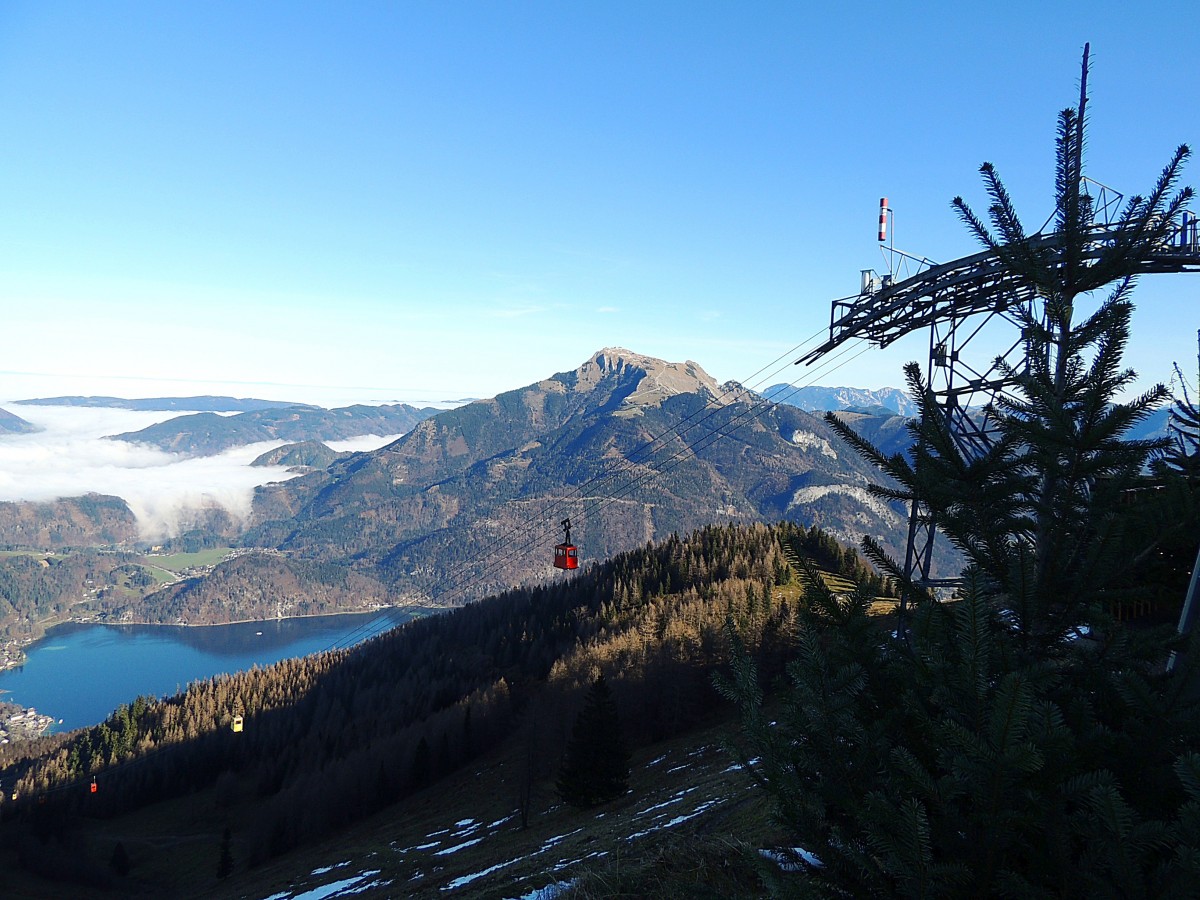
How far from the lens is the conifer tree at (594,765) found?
54.4 m

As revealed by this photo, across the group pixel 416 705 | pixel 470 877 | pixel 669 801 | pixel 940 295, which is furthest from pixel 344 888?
pixel 416 705

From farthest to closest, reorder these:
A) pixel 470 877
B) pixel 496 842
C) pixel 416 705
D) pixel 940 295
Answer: pixel 416 705, pixel 496 842, pixel 470 877, pixel 940 295

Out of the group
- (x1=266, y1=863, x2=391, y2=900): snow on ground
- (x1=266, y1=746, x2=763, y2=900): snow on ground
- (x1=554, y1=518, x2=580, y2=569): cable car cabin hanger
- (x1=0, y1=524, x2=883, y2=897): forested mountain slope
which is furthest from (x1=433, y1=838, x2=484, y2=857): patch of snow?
(x1=554, y1=518, x2=580, y2=569): cable car cabin hanger

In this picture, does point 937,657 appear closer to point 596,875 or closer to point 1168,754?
point 1168,754

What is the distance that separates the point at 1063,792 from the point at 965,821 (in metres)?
0.57

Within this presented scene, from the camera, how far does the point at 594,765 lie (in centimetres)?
5484

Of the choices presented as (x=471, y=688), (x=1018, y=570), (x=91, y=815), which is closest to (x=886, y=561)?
(x=1018, y=570)

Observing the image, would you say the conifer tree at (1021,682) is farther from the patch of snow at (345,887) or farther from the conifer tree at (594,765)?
the conifer tree at (594,765)

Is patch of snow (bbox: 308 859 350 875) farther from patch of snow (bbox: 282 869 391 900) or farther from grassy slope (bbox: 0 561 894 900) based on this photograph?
patch of snow (bbox: 282 869 391 900)

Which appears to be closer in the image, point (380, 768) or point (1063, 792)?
point (1063, 792)

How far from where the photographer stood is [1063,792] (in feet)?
13.4

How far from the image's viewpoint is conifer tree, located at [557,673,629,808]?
54.4 m

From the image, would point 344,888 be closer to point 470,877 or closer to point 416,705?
point 470,877

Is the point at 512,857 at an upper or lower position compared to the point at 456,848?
upper
